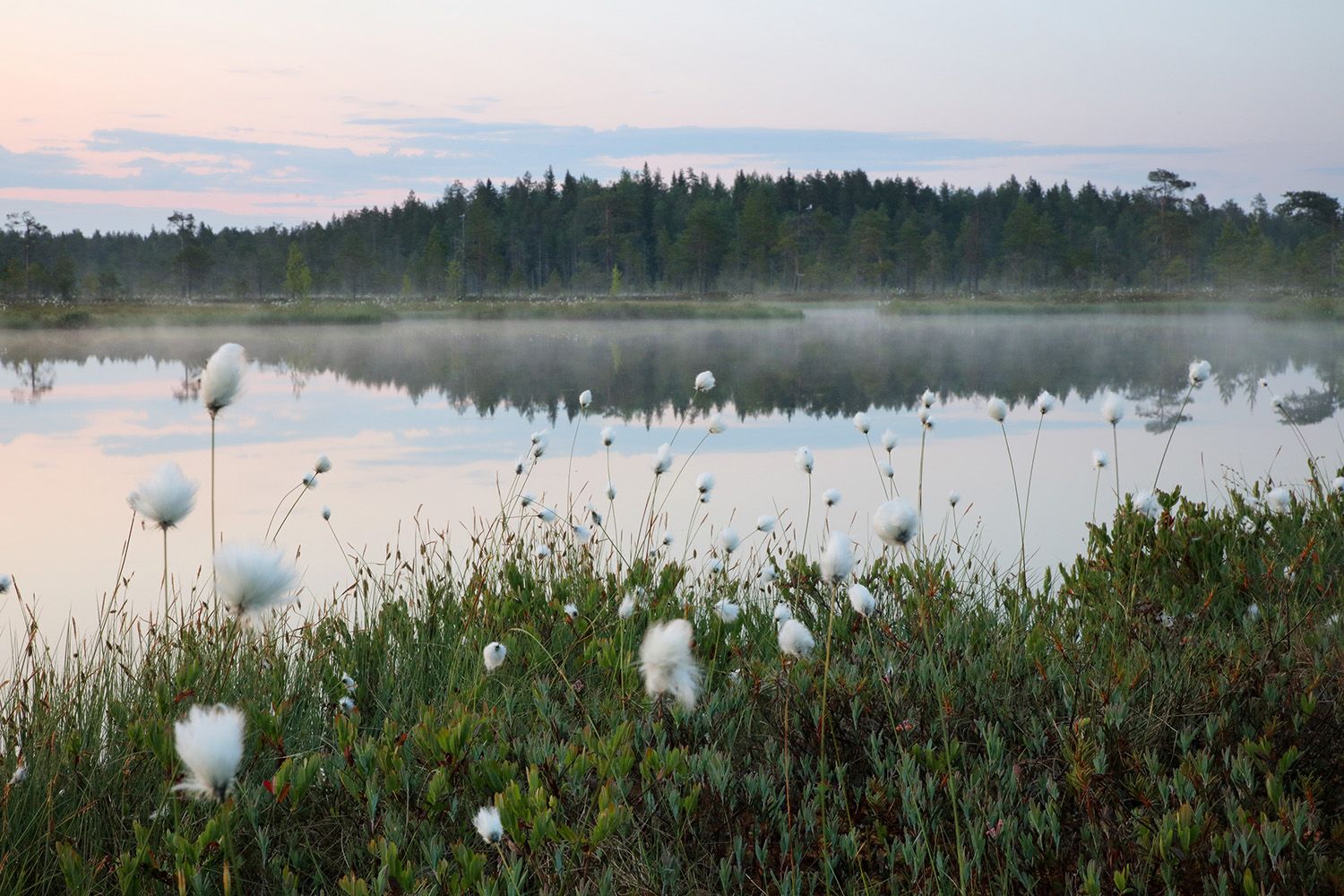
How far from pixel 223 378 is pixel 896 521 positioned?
1.95 meters

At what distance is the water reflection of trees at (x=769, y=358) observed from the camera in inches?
705

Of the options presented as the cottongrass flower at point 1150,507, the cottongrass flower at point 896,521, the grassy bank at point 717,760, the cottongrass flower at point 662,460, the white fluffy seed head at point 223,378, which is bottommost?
the grassy bank at point 717,760

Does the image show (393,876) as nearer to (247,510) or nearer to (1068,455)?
(247,510)

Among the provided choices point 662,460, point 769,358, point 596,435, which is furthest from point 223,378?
point 769,358

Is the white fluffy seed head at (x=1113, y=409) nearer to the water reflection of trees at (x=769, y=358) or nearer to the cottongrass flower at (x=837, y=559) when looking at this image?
the cottongrass flower at (x=837, y=559)

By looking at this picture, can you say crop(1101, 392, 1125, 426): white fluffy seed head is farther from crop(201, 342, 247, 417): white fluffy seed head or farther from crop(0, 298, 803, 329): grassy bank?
crop(0, 298, 803, 329): grassy bank

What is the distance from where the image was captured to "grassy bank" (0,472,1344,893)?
2537 mm

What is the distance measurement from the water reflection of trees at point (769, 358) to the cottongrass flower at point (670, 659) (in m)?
12.8

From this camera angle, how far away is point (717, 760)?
2910 millimetres

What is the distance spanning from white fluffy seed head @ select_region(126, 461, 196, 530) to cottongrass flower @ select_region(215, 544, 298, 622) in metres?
0.62

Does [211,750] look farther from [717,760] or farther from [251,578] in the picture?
[717,760]

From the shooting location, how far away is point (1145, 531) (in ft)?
17.7

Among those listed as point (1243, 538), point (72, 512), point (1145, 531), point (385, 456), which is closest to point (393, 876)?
point (1145, 531)

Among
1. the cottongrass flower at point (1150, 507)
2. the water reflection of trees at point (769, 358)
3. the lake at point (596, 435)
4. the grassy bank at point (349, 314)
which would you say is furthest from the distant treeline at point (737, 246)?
the cottongrass flower at point (1150, 507)
